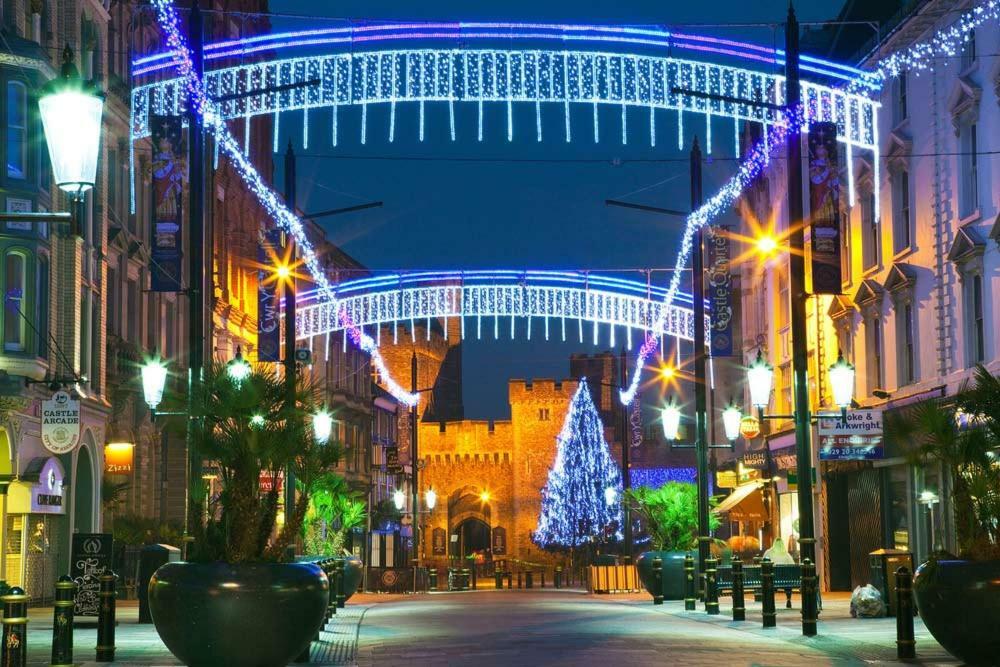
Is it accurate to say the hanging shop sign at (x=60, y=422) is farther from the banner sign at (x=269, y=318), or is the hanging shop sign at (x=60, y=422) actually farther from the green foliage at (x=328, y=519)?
the banner sign at (x=269, y=318)

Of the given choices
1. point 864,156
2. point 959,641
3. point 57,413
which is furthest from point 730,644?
point 864,156

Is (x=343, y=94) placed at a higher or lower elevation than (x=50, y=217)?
higher

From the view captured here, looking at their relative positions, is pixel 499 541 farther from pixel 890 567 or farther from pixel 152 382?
pixel 890 567

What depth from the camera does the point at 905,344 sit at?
1423 inches

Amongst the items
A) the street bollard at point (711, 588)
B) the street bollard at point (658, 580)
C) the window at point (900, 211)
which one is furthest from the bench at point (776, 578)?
the window at point (900, 211)

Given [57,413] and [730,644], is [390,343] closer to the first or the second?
[57,413]

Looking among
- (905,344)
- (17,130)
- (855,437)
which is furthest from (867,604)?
(17,130)

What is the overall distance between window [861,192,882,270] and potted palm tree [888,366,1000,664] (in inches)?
817

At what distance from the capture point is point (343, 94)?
2772cm

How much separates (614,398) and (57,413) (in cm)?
8404

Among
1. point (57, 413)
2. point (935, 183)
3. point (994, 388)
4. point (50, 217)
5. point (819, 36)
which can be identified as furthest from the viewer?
point (819, 36)

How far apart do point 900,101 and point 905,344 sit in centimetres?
532

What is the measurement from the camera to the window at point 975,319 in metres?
30.6

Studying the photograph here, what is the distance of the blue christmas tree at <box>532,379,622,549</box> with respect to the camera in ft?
318
